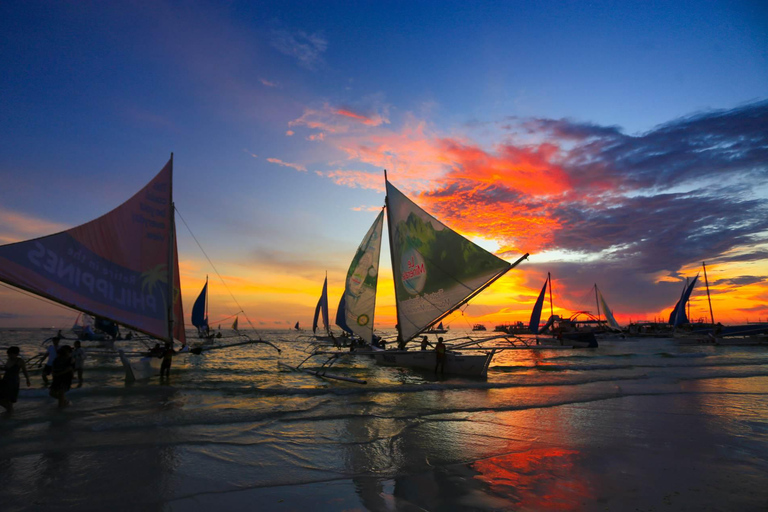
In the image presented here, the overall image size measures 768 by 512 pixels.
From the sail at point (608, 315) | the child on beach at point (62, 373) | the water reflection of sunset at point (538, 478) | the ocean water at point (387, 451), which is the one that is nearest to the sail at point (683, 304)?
the sail at point (608, 315)

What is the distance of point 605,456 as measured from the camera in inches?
320

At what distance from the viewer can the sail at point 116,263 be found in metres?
10.2

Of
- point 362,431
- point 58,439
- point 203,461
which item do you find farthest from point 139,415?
point 362,431

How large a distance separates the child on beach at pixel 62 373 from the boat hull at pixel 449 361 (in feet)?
43.7

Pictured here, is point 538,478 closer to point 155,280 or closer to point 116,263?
point 116,263

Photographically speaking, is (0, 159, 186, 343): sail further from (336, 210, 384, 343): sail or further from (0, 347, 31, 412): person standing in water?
(336, 210, 384, 343): sail

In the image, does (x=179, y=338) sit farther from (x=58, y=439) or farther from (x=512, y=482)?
(x=512, y=482)

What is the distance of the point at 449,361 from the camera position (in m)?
21.8

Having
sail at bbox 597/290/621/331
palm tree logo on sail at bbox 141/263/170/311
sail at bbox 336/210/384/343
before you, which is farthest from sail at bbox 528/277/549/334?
palm tree logo on sail at bbox 141/263/170/311

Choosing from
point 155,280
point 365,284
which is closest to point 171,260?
point 155,280

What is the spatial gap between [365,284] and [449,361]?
26.3 ft

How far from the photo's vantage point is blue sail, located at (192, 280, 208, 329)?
6425cm

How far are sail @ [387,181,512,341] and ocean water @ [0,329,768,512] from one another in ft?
18.3

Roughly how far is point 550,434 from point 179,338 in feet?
48.7
